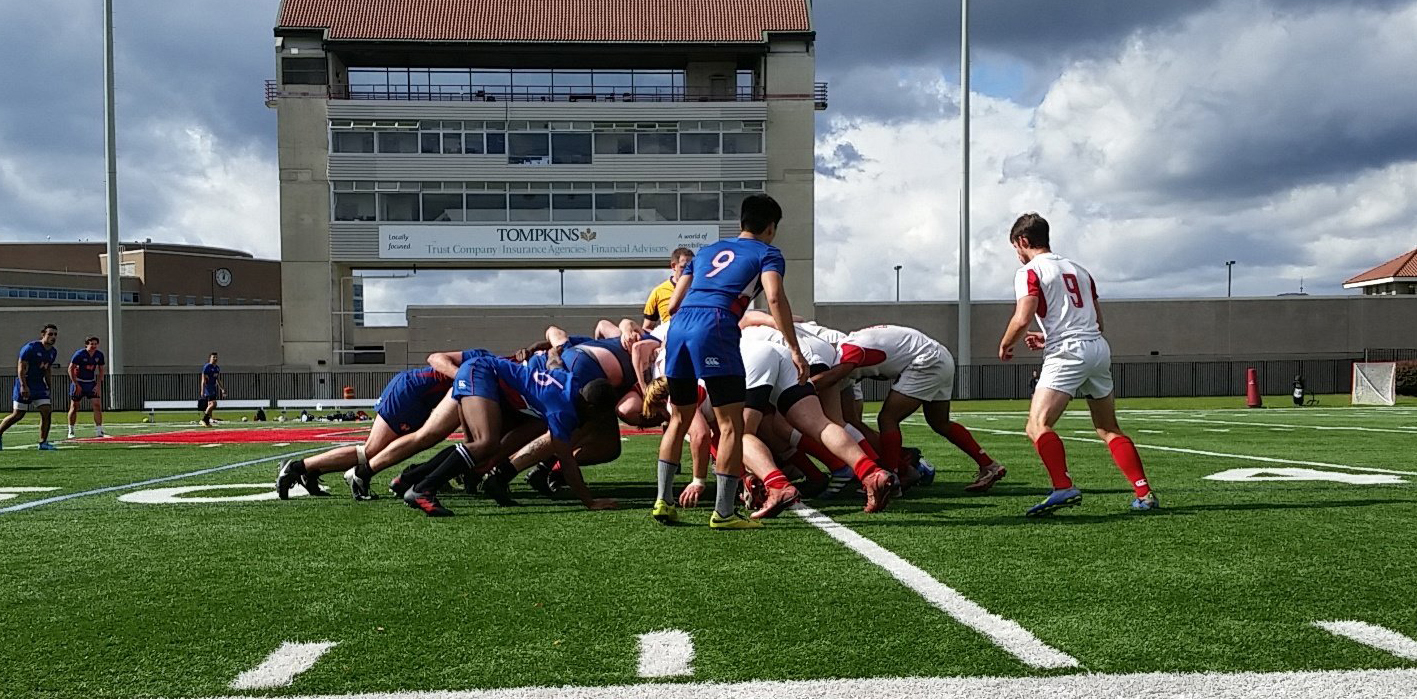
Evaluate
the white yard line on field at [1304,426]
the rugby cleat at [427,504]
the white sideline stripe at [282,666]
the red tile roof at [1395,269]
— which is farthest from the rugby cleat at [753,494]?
the red tile roof at [1395,269]

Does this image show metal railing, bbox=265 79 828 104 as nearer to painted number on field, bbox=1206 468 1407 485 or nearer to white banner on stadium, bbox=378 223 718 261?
white banner on stadium, bbox=378 223 718 261

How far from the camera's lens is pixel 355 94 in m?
44.5

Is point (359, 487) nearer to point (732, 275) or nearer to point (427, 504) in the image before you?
point (427, 504)

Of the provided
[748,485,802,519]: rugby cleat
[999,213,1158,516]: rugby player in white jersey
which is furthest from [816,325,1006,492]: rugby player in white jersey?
[748,485,802,519]: rugby cleat

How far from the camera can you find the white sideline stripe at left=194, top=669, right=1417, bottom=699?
294 centimetres

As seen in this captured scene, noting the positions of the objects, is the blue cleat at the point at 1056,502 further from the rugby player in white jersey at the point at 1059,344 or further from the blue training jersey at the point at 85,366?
the blue training jersey at the point at 85,366

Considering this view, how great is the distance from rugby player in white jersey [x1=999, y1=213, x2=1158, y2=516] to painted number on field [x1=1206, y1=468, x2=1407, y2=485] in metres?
2.47

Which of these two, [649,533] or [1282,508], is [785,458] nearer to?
[649,533]

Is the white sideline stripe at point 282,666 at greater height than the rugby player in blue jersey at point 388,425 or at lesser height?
lesser

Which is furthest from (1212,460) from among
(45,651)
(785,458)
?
(45,651)

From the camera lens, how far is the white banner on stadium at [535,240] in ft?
143

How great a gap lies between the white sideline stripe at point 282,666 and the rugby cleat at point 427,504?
315 centimetres

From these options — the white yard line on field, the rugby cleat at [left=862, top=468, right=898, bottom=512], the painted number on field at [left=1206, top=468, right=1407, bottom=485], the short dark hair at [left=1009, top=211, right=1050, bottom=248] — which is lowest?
the white yard line on field

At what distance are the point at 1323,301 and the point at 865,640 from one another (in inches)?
1875
